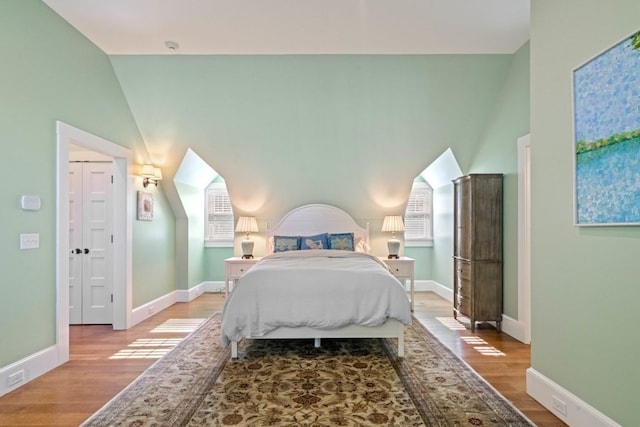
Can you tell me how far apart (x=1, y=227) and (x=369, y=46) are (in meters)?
3.57

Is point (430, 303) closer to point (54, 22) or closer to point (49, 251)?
point (49, 251)

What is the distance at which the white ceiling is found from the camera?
3.14 m

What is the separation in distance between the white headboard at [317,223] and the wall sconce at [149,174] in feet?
6.02

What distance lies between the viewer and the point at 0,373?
2.68 metres

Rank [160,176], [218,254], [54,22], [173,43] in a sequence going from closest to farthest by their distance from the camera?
[54,22] → [173,43] → [160,176] → [218,254]

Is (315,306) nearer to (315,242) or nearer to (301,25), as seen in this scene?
(315,242)

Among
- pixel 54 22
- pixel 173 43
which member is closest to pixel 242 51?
pixel 173 43

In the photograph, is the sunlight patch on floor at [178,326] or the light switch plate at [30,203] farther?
the sunlight patch on floor at [178,326]

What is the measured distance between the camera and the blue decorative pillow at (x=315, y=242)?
5359 mm

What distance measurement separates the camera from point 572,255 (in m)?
2.23

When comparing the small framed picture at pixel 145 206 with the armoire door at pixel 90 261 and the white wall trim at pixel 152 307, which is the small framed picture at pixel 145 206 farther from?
the white wall trim at pixel 152 307

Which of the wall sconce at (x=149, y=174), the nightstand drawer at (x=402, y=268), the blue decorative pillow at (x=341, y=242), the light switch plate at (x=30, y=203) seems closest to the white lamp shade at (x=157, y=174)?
the wall sconce at (x=149, y=174)

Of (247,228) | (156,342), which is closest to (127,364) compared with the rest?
(156,342)

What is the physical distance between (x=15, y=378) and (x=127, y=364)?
30.3 inches
